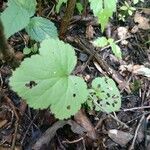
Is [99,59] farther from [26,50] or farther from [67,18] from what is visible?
[26,50]

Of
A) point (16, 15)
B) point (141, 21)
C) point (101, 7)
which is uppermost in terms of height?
point (16, 15)

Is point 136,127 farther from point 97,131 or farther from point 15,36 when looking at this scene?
point 15,36

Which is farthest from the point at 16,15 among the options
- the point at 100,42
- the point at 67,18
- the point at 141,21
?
the point at 141,21

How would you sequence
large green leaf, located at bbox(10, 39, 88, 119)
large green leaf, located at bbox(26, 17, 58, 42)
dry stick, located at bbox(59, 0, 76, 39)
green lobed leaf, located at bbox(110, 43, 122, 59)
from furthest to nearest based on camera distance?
1. green lobed leaf, located at bbox(110, 43, 122, 59)
2. dry stick, located at bbox(59, 0, 76, 39)
3. large green leaf, located at bbox(26, 17, 58, 42)
4. large green leaf, located at bbox(10, 39, 88, 119)

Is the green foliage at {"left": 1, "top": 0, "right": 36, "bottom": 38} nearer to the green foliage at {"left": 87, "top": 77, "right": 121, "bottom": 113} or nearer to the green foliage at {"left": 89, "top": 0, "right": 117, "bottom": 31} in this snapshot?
the green foliage at {"left": 89, "top": 0, "right": 117, "bottom": 31}

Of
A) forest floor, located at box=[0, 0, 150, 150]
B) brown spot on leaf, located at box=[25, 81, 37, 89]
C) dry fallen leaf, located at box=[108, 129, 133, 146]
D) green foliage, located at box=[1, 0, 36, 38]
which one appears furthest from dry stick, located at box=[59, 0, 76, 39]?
dry fallen leaf, located at box=[108, 129, 133, 146]

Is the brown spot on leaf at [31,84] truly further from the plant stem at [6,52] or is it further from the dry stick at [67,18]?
the dry stick at [67,18]

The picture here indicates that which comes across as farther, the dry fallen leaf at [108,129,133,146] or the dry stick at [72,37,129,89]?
the dry stick at [72,37,129,89]
